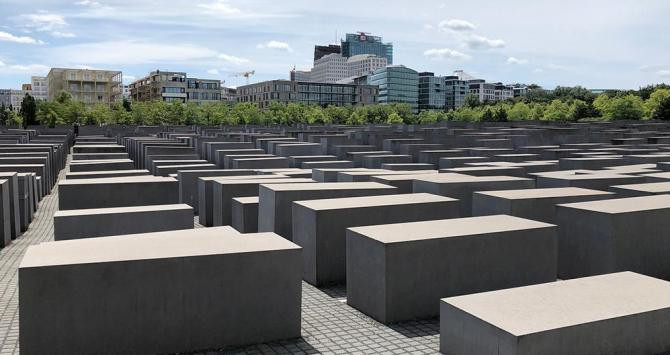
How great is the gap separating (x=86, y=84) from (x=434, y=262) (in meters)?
138

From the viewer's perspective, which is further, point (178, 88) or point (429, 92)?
point (429, 92)

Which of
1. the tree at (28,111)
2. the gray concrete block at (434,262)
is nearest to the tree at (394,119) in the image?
the tree at (28,111)

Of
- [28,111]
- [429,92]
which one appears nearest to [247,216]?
[28,111]

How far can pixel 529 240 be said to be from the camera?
9422 millimetres

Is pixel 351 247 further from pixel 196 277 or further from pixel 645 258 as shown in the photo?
pixel 645 258

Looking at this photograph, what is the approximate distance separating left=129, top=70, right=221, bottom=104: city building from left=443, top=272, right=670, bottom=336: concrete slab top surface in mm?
138030

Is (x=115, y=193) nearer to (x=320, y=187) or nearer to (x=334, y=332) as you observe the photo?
(x=320, y=187)

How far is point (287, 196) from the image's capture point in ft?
40.4

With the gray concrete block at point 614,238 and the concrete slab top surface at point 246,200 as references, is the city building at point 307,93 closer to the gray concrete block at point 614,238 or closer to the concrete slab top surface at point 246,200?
the concrete slab top surface at point 246,200

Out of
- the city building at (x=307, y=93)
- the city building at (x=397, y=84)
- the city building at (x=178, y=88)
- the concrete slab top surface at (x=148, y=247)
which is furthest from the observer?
the city building at (x=397, y=84)

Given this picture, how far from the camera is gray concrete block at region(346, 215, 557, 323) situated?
8.48 meters

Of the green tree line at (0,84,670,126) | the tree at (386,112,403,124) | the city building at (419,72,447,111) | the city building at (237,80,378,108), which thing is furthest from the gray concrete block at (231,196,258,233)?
the city building at (419,72,447,111)

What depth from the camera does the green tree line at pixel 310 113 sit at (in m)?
75.9

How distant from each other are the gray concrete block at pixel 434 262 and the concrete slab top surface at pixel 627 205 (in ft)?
4.88
